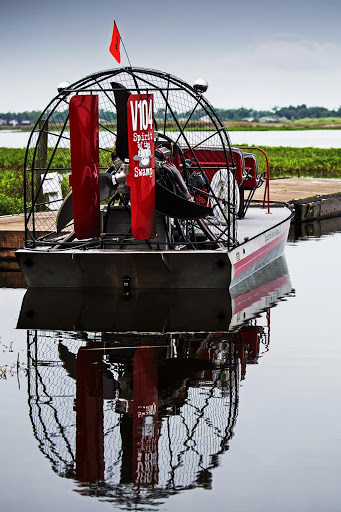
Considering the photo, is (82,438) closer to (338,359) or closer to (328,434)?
(328,434)

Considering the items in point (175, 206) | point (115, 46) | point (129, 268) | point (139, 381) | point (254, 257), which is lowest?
point (139, 381)

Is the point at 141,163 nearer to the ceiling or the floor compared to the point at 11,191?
nearer to the ceiling

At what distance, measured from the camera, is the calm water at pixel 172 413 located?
7027 millimetres

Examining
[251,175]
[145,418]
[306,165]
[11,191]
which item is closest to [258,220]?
[251,175]

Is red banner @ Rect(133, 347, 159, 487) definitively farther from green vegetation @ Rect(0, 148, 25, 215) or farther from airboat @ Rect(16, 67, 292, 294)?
green vegetation @ Rect(0, 148, 25, 215)

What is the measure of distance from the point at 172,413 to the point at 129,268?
5688mm

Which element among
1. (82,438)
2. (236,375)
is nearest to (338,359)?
(236,375)

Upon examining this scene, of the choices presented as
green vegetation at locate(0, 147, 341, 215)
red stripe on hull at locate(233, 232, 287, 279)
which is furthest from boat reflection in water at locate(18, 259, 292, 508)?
green vegetation at locate(0, 147, 341, 215)

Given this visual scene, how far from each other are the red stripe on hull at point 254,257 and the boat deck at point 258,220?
0.28 m

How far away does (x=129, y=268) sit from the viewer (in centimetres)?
1434

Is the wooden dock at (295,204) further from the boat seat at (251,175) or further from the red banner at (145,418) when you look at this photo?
the red banner at (145,418)

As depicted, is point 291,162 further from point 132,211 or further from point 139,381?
point 139,381

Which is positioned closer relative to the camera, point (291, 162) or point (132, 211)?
point (132, 211)

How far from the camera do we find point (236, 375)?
10266mm
